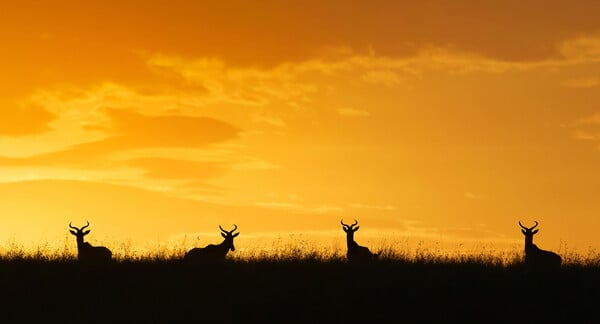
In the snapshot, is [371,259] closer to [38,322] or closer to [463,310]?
[463,310]

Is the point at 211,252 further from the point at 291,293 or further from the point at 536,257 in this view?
the point at 536,257

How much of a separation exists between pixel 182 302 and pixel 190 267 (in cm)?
322

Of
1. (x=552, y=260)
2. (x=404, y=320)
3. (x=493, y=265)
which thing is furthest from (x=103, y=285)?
(x=552, y=260)

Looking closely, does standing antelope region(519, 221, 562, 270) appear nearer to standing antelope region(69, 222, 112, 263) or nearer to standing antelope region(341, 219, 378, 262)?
standing antelope region(341, 219, 378, 262)

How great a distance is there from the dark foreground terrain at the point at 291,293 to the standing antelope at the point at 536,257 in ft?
3.19

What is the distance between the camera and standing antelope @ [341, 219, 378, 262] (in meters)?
27.6

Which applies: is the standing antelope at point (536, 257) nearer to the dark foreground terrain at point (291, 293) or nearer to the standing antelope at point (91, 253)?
the dark foreground terrain at point (291, 293)

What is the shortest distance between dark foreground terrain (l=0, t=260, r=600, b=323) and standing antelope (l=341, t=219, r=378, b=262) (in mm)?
1653

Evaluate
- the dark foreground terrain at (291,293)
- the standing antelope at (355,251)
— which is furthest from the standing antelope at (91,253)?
the standing antelope at (355,251)

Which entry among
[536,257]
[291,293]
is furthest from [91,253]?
[536,257]

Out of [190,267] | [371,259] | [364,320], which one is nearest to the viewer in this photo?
[364,320]

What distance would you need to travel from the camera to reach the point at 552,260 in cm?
2748

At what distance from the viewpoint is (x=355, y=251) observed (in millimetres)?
28562

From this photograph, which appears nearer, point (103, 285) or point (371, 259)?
point (103, 285)
